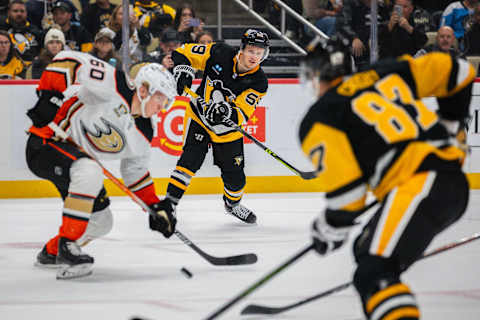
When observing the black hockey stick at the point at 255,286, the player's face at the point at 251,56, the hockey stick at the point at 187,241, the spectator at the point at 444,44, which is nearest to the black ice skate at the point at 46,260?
the hockey stick at the point at 187,241

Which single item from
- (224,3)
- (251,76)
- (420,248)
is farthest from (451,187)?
(224,3)

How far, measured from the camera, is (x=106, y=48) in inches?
210

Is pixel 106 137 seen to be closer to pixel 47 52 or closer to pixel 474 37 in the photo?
pixel 47 52

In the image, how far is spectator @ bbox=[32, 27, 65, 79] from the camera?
535 cm

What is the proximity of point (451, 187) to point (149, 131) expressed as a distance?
1607 mm

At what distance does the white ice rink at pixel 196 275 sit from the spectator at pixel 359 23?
1521mm

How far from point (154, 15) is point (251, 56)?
5.41 feet

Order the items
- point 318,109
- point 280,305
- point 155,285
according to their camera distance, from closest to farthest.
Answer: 1. point 318,109
2. point 280,305
3. point 155,285

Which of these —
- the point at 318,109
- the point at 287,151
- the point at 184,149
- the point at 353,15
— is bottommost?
the point at 287,151

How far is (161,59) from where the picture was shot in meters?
5.48

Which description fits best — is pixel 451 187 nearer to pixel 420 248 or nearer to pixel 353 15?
pixel 420 248

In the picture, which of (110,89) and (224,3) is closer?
(110,89)

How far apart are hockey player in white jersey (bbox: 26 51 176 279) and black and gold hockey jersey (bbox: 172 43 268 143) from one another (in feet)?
4.36

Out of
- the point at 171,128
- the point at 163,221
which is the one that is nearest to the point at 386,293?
the point at 163,221
